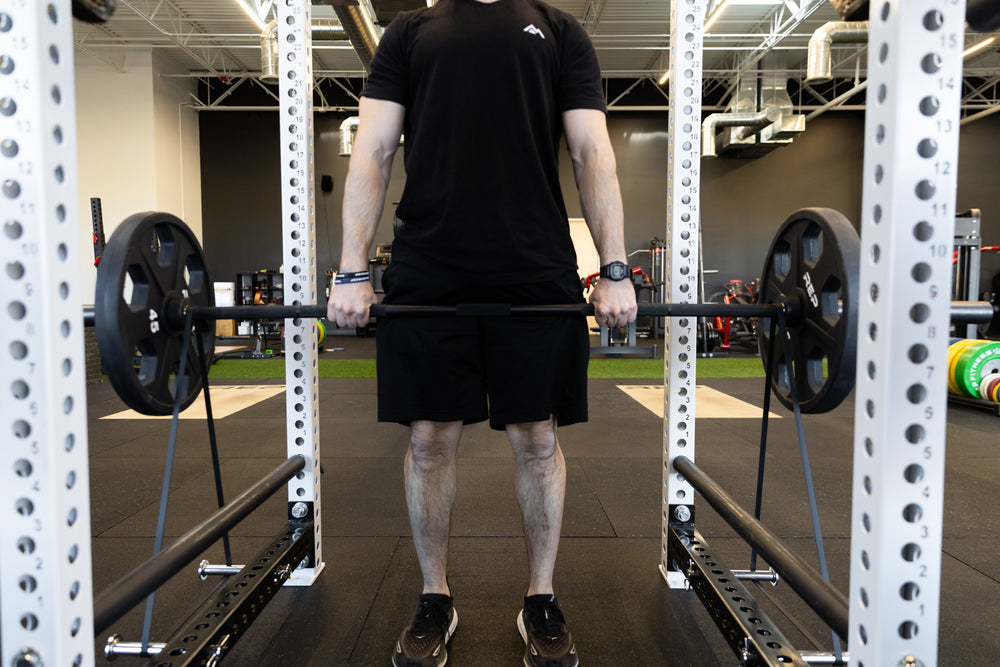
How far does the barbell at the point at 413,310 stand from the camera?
1.04m

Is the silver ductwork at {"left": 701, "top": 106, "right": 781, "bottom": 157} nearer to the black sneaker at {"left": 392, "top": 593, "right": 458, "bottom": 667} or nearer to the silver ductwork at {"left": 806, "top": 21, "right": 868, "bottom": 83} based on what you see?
the silver ductwork at {"left": 806, "top": 21, "right": 868, "bottom": 83}

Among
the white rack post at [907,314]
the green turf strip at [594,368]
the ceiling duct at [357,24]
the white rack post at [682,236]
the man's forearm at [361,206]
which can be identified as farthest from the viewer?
the green turf strip at [594,368]

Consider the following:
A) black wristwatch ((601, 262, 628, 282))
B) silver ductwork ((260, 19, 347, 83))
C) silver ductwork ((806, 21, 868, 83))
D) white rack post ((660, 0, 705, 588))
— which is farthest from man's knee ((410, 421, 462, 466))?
silver ductwork ((806, 21, 868, 83))

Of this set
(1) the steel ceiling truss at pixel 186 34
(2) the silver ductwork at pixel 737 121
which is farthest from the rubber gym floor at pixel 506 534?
(1) the steel ceiling truss at pixel 186 34

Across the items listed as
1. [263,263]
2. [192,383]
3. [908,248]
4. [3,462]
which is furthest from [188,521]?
[263,263]

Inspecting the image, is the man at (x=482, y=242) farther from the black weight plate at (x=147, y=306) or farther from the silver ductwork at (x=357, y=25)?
the silver ductwork at (x=357, y=25)

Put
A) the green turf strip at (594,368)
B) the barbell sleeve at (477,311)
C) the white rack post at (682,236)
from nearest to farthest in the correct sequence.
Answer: the barbell sleeve at (477,311)
the white rack post at (682,236)
the green turf strip at (594,368)

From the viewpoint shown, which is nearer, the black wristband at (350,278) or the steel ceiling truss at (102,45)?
the black wristband at (350,278)

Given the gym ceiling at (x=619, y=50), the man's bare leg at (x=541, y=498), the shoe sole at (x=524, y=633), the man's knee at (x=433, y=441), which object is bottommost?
the shoe sole at (x=524, y=633)

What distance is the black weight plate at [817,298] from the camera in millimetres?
1002

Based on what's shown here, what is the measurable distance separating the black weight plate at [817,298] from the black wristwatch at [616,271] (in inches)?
12.8

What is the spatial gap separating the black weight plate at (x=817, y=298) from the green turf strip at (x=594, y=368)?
4.22 meters

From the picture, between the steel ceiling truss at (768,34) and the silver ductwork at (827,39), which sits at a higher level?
the steel ceiling truss at (768,34)

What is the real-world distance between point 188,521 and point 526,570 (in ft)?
4.07
